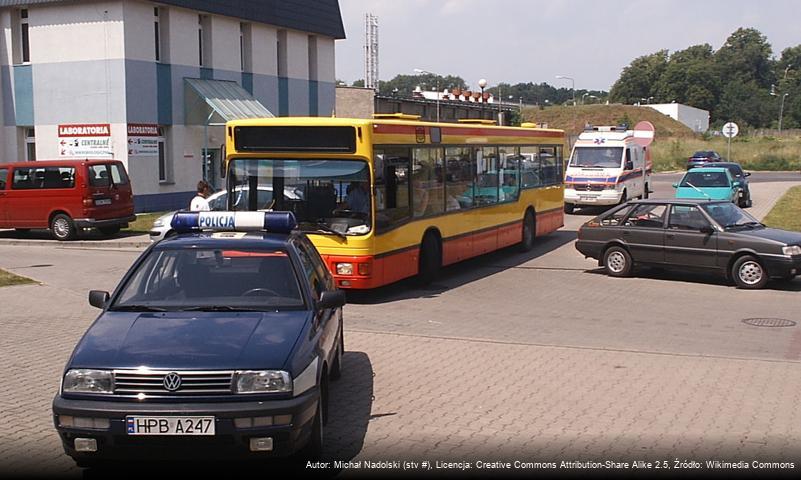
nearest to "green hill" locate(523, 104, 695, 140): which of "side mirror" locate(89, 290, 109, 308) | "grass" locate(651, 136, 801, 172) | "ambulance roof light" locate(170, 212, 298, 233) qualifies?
"grass" locate(651, 136, 801, 172)

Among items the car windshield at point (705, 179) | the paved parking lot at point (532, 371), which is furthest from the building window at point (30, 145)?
the car windshield at point (705, 179)

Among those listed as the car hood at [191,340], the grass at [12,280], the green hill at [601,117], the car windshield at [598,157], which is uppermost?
the green hill at [601,117]

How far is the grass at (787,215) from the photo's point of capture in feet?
78.0

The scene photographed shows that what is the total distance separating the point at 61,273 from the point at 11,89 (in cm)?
1556

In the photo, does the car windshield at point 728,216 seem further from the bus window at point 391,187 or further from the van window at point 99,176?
the van window at point 99,176

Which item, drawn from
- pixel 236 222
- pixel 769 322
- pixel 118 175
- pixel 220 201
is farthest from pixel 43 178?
pixel 769 322

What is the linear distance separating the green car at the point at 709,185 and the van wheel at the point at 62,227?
18.3 metres

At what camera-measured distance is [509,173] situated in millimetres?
19391

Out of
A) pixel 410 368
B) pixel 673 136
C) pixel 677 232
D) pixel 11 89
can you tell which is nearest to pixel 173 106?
pixel 11 89

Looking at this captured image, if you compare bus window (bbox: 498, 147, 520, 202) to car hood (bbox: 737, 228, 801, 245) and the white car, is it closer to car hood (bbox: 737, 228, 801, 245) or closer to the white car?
car hood (bbox: 737, 228, 801, 245)

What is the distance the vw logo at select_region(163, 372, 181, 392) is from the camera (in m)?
5.67

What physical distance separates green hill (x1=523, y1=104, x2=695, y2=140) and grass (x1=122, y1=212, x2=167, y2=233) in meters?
73.6

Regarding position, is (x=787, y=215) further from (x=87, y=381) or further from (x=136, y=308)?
(x=87, y=381)

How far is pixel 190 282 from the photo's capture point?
7.14m
